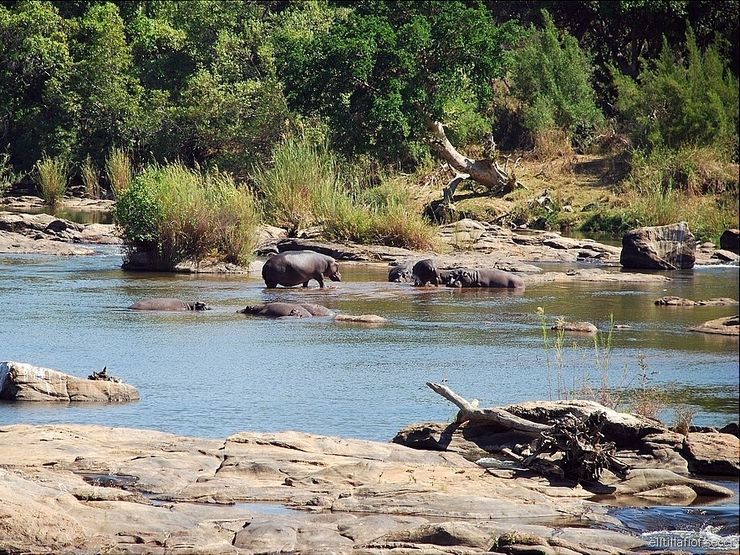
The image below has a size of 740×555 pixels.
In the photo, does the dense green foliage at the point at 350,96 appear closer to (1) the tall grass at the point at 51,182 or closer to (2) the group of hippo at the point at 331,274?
(1) the tall grass at the point at 51,182

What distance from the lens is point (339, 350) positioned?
15.0 metres

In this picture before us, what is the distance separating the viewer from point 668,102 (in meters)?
35.0

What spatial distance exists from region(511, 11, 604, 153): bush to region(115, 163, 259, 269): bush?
15590 millimetres

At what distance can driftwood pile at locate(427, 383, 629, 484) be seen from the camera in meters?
8.73

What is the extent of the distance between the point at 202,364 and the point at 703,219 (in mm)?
18858

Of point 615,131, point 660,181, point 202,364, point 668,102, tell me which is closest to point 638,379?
point 202,364

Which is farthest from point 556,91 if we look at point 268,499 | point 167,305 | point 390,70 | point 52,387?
point 268,499

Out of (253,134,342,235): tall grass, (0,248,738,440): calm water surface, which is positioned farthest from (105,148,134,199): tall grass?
(0,248,738,440): calm water surface

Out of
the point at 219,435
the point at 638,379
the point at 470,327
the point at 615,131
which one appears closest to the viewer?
the point at 219,435

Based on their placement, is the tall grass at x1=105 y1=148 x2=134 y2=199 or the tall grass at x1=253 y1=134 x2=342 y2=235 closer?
the tall grass at x1=253 y1=134 x2=342 y2=235

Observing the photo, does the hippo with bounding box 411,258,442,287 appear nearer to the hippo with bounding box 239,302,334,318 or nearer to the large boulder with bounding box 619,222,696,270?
the hippo with bounding box 239,302,334,318

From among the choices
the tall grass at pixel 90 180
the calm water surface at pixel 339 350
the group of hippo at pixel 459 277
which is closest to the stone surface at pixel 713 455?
the calm water surface at pixel 339 350

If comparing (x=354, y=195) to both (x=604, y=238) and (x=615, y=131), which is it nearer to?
(x=604, y=238)

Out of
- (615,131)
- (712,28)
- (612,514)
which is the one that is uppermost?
(712,28)
